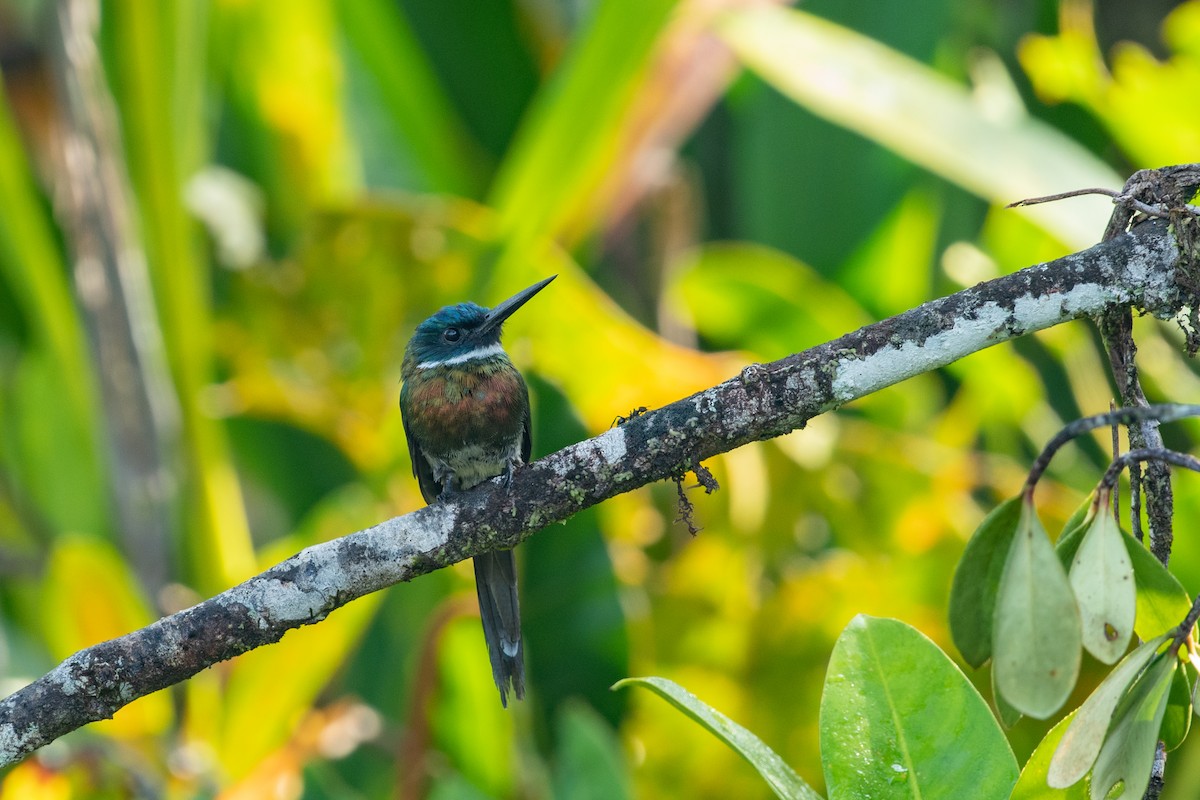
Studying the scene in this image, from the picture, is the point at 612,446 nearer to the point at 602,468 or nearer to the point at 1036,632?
the point at 602,468

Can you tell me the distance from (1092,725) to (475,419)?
1522 mm

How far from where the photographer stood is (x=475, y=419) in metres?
2.34

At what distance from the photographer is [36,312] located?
11.6 feet

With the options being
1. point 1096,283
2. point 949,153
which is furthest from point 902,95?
point 1096,283

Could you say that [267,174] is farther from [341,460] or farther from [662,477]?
[662,477]

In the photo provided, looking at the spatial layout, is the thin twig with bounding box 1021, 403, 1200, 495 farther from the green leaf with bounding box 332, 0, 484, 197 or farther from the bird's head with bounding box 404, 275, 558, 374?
the green leaf with bounding box 332, 0, 484, 197

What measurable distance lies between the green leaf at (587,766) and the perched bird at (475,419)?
0.15 metres

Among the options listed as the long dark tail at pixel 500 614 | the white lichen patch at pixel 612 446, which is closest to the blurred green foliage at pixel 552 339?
the long dark tail at pixel 500 614

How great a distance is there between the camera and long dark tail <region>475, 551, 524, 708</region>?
222 centimetres

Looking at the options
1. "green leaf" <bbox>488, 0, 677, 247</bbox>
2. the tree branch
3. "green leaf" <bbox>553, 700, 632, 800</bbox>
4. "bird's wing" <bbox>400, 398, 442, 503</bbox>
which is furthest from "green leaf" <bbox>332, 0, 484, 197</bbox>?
the tree branch

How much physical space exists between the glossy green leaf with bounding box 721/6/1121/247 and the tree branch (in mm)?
1240

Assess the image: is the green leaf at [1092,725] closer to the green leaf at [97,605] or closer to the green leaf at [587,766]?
the green leaf at [587,766]

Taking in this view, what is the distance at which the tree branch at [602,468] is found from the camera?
3.96ft

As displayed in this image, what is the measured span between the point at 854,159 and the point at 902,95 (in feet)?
3.71
